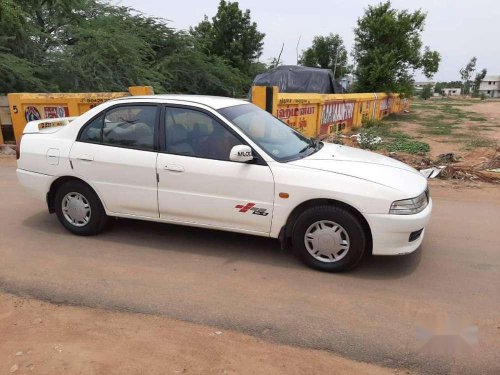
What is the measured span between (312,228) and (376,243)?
58cm

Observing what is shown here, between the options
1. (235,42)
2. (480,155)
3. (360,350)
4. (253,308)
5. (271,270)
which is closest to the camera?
(360,350)

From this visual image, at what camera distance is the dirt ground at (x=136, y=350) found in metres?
2.80

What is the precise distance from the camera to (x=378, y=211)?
389cm

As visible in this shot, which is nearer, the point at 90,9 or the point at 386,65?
the point at 90,9

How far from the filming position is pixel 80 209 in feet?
16.3

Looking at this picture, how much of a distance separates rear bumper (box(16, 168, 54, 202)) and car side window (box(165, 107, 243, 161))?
154cm

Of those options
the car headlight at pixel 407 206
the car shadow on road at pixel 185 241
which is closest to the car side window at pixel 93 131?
the car shadow on road at pixel 185 241

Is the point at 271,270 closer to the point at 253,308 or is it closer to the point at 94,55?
the point at 253,308

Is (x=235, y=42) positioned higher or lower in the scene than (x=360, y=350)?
higher

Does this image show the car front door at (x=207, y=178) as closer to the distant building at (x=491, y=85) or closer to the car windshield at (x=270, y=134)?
the car windshield at (x=270, y=134)

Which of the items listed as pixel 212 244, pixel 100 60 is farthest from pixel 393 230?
pixel 100 60

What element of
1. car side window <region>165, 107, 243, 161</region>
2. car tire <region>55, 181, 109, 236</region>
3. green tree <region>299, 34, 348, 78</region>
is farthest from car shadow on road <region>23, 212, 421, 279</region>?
green tree <region>299, 34, 348, 78</region>

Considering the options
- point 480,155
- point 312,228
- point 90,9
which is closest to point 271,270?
point 312,228

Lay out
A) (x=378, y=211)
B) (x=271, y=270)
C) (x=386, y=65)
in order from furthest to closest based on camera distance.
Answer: (x=386, y=65), (x=271, y=270), (x=378, y=211)
